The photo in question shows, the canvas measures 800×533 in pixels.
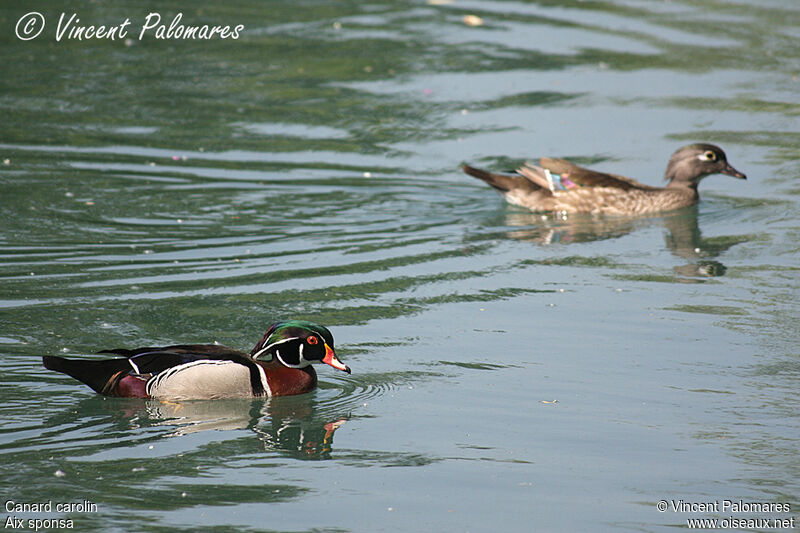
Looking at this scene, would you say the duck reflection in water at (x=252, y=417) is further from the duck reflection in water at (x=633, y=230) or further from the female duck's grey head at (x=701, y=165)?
the female duck's grey head at (x=701, y=165)

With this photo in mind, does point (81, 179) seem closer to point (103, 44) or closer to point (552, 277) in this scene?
point (552, 277)

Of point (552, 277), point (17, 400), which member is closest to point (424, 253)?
point (552, 277)

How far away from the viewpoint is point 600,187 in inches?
544

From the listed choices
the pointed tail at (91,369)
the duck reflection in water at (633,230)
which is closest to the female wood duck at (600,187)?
the duck reflection in water at (633,230)

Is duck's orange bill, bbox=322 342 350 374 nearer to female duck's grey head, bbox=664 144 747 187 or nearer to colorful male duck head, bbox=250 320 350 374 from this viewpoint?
colorful male duck head, bbox=250 320 350 374

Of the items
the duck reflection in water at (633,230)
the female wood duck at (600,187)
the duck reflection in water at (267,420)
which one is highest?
the female wood duck at (600,187)

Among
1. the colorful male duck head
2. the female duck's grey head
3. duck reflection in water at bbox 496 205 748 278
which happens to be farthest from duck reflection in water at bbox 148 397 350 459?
the female duck's grey head

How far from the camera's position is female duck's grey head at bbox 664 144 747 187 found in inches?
555

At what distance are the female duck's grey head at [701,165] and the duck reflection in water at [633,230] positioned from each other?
14.0 inches

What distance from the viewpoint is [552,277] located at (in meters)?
11.3

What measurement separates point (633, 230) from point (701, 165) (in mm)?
1286

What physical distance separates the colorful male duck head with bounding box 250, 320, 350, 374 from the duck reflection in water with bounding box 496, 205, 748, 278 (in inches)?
174

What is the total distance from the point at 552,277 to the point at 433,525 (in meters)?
5.14

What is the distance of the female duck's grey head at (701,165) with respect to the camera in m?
14.1
